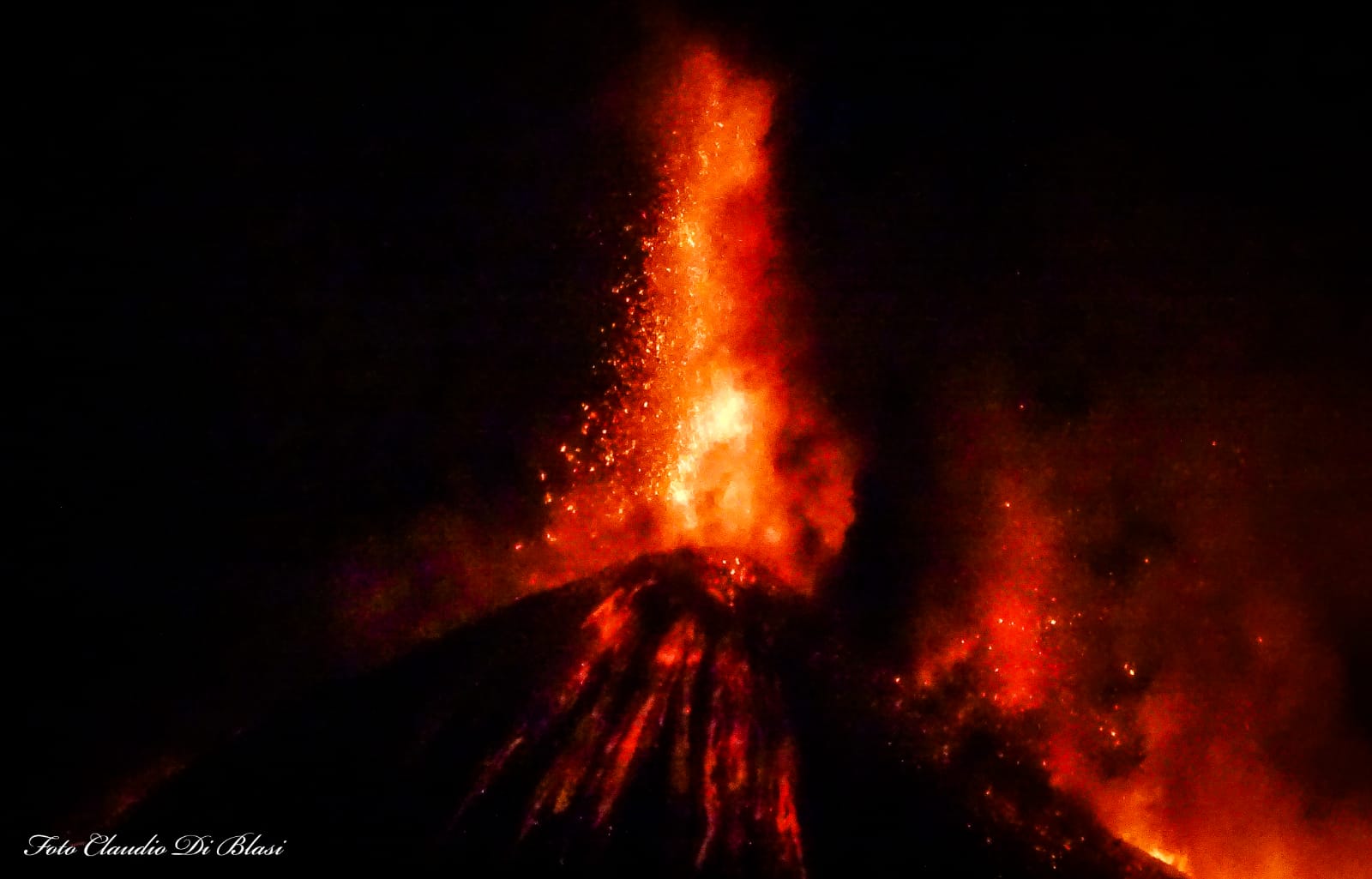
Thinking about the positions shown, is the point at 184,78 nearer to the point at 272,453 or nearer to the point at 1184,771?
the point at 272,453

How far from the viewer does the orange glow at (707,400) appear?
6.49 metres

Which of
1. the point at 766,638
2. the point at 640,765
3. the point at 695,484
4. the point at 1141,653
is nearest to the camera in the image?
the point at 640,765

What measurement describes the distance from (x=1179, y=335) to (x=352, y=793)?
7.32m

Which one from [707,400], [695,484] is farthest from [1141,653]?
[707,400]

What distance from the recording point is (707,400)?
7023 millimetres

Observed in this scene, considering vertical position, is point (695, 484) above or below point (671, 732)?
above

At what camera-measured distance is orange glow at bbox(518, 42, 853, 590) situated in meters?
6.49

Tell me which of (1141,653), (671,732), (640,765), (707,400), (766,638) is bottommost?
(640,765)

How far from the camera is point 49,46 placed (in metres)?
4.97

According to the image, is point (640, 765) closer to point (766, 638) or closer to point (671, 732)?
point (671, 732)

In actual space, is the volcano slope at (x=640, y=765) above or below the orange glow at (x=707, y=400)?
below

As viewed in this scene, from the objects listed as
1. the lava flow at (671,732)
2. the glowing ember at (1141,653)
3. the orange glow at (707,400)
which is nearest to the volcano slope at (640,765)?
the lava flow at (671,732)

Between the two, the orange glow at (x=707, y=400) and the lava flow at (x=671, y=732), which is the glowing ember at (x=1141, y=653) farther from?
the lava flow at (x=671, y=732)

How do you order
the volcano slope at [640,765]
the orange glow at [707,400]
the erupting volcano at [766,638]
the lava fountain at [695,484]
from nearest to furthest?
the volcano slope at [640,765] → the erupting volcano at [766,638] → the lava fountain at [695,484] → the orange glow at [707,400]
